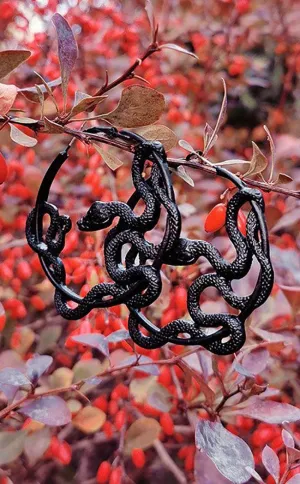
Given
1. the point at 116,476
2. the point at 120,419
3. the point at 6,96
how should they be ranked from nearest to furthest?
the point at 6,96, the point at 116,476, the point at 120,419

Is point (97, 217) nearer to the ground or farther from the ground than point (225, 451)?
farther from the ground

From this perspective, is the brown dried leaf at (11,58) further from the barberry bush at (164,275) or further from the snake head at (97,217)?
the snake head at (97,217)

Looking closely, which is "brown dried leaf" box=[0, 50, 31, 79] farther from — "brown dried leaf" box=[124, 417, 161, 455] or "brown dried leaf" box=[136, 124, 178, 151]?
"brown dried leaf" box=[124, 417, 161, 455]

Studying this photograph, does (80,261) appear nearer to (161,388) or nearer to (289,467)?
(161,388)

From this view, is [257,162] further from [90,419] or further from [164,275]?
[90,419]

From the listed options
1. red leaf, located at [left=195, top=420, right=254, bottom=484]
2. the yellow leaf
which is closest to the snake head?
red leaf, located at [left=195, top=420, right=254, bottom=484]

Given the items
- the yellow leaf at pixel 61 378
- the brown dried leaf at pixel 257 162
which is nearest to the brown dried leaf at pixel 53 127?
the brown dried leaf at pixel 257 162

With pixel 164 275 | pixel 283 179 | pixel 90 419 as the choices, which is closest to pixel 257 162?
pixel 283 179
